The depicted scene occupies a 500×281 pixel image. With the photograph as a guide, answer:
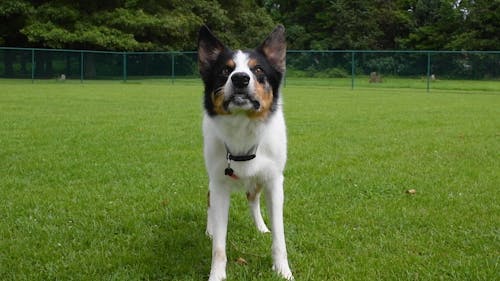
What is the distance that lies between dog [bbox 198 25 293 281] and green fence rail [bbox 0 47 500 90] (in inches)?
1022

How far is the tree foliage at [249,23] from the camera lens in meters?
37.6

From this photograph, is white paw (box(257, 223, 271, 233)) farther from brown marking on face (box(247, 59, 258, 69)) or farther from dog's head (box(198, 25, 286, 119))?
brown marking on face (box(247, 59, 258, 69))

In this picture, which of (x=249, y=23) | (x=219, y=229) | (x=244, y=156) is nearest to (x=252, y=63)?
(x=244, y=156)

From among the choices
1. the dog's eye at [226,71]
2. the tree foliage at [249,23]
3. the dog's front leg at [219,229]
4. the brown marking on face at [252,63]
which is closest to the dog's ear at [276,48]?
the brown marking on face at [252,63]

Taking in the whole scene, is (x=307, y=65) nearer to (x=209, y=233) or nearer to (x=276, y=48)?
(x=209, y=233)

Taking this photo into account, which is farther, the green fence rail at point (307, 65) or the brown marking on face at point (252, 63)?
the green fence rail at point (307, 65)

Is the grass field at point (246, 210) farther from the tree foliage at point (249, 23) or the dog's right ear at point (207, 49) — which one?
the tree foliage at point (249, 23)

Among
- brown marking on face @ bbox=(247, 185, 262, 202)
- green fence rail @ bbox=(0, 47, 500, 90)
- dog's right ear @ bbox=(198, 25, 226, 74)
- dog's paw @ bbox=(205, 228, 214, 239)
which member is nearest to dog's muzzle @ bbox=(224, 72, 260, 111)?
dog's right ear @ bbox=(198, 25, 226, 74)

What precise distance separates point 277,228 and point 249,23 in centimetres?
4328

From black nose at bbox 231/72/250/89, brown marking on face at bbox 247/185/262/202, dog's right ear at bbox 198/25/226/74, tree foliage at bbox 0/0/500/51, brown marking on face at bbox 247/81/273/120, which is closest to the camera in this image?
black nose at bbox 231/72/250/89

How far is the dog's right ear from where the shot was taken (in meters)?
3.48

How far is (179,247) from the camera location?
12.7 ft

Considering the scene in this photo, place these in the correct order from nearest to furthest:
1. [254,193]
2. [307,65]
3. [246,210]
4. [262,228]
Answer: [254,193] < [262,228] < [246,210] < [307,65]

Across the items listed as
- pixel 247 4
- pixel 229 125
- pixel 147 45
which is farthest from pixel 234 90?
pixel 247 4
